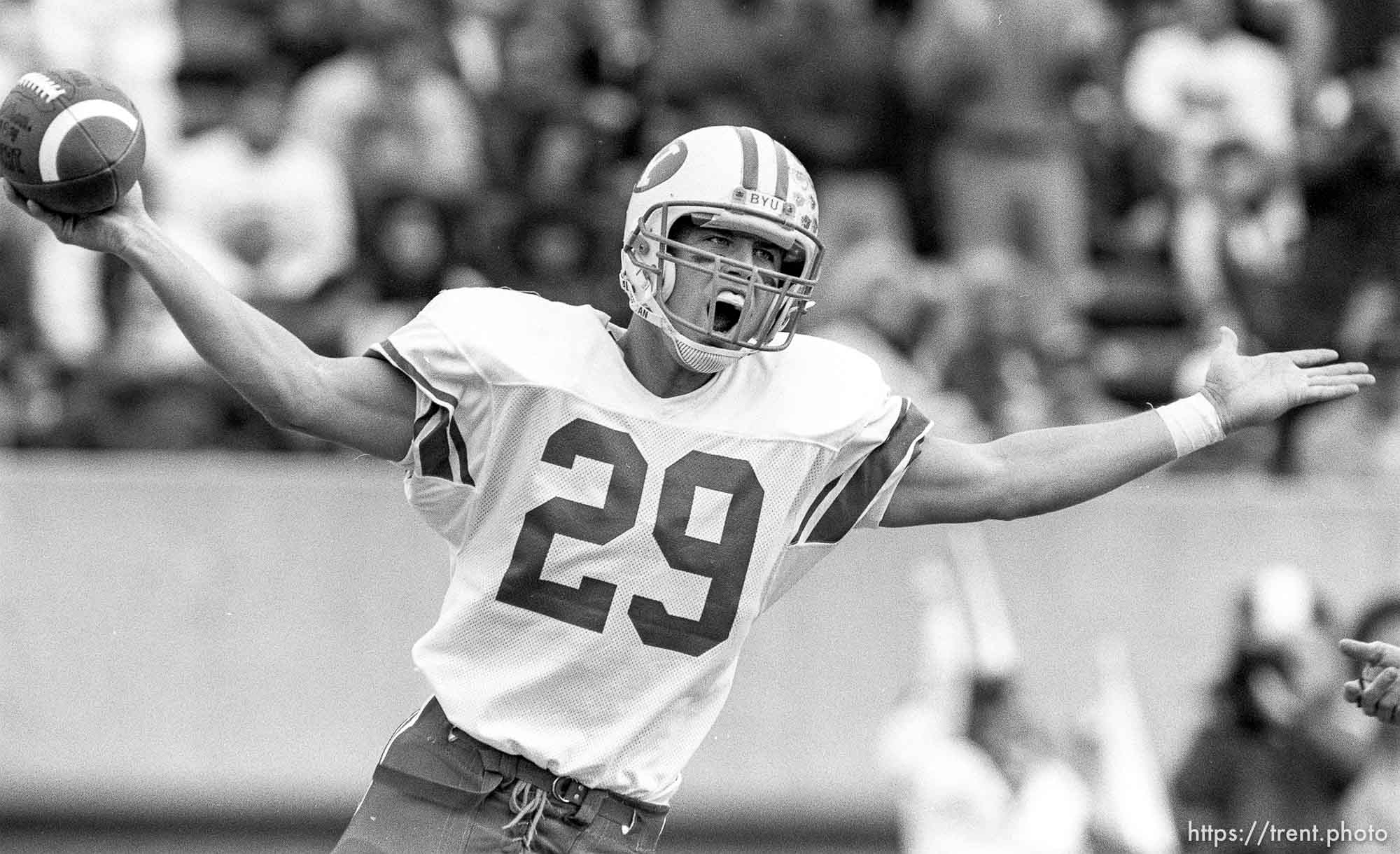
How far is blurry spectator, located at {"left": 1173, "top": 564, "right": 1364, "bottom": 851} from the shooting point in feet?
24.9

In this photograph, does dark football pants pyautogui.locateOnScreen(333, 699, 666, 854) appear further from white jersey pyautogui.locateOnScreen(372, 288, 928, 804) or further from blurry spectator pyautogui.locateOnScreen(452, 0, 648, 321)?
blurry spectator pyautogui.locateOnScreen(452, 0, 648, 321)

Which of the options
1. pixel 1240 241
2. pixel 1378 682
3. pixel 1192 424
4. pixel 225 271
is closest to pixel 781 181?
pixel 1192 424

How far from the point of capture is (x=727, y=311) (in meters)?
4.54

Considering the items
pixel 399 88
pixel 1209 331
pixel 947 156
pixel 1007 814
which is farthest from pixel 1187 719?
pixel 399 88

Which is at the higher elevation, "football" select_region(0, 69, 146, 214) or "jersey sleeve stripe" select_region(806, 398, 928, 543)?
"football" select_region(0, 69, 146, 214)

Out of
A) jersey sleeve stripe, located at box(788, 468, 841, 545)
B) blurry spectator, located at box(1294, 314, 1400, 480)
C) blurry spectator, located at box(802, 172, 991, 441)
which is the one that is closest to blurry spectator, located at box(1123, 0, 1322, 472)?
blurry spectator, located at box(1294, 314, 1400, 480)

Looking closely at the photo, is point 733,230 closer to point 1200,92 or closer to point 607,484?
point 607,484

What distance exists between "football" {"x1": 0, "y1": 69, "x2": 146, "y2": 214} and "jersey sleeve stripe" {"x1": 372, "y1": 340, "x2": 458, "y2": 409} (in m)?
0.61

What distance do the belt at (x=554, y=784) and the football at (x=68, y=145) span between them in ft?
4.36

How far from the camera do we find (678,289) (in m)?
4.54

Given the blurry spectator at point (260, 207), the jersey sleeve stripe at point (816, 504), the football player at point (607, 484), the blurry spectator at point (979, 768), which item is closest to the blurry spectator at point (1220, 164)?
the blurry spectator at point (979, 768)

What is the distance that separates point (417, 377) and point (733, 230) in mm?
731

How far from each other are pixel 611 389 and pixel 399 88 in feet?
19.5

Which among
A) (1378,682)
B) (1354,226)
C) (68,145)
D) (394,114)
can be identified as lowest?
(1354,226)
